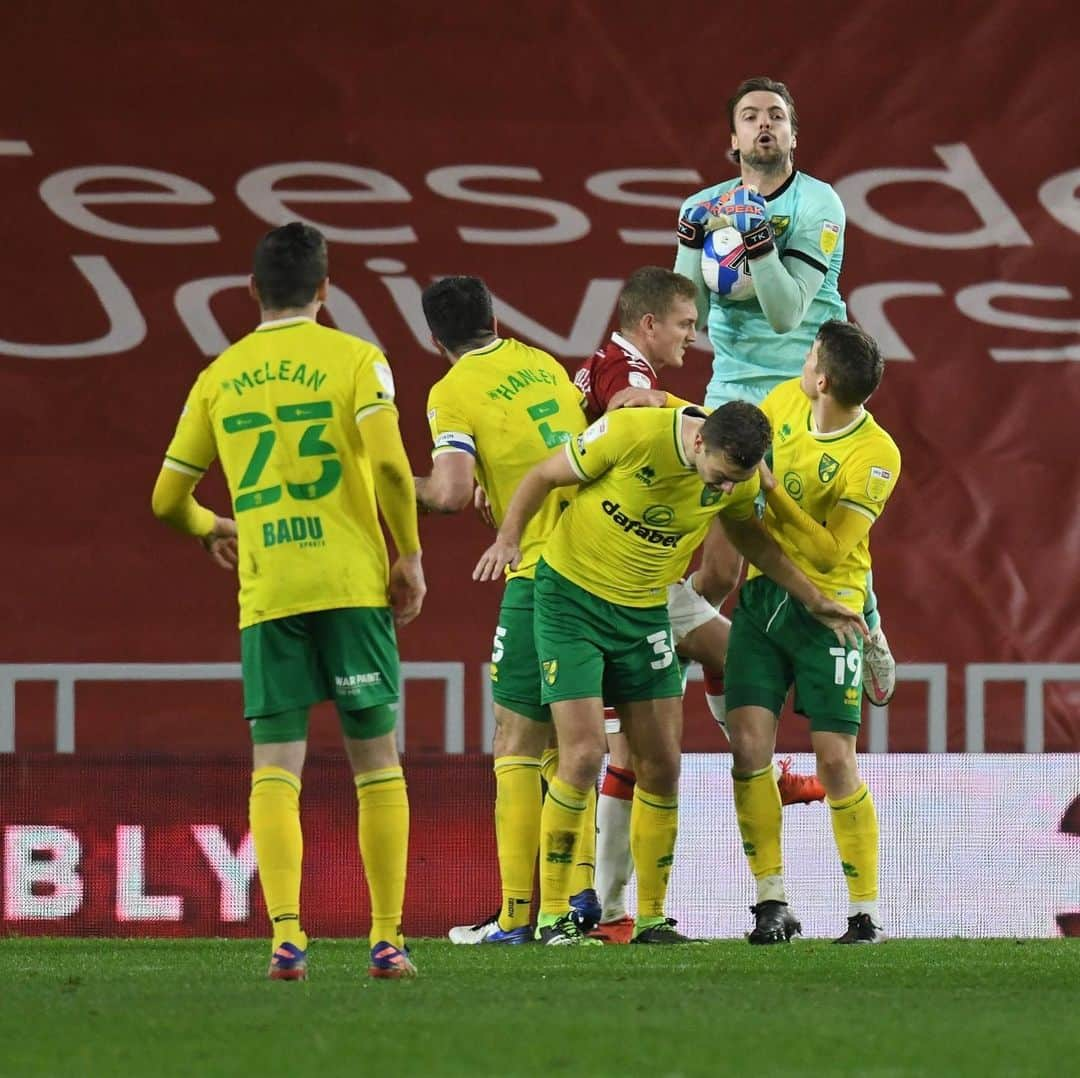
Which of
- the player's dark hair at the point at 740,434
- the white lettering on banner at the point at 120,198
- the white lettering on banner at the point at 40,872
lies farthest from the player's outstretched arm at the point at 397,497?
the white lettering on banner at the point at 120,198

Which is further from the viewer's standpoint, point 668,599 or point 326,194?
point 326,194

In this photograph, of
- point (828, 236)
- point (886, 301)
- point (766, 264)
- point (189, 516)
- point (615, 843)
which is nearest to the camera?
point (189, 516)

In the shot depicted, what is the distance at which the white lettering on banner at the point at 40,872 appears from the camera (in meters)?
6.99

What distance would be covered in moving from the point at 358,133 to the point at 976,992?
5.38 m

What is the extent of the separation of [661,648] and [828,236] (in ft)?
4.71

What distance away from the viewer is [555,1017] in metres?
3.94

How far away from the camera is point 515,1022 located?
12.7 feet

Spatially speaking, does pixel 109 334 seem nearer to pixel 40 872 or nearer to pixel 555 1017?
pixel 40 872

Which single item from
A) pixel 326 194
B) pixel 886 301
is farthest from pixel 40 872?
pixel 886 301

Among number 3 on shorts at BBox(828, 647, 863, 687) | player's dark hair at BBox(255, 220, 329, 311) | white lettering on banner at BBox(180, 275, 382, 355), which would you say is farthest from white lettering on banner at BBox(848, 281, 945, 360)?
player's dark hair at BBox(255, 220, 329, 311)

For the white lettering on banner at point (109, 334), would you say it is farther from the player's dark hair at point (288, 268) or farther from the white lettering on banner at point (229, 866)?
the player's dark hair at point (288, 268)

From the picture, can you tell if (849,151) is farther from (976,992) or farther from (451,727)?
(976,992)

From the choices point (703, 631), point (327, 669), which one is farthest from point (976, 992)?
point (703, 631)

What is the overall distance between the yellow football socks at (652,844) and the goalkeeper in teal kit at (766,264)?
75 cm
